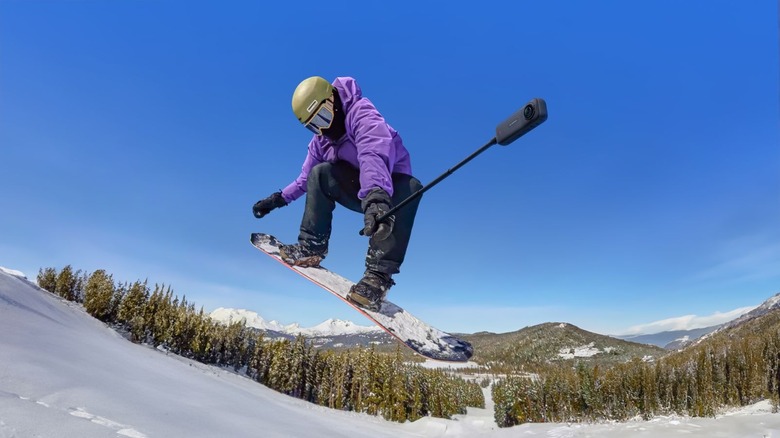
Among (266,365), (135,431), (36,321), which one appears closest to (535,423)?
(266,365)

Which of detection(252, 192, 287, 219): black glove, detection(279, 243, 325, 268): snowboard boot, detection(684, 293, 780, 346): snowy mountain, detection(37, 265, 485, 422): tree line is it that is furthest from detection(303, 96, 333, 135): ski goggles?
detection(684, 293, 780, 346): snowy mountain

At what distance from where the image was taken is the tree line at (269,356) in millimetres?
8203

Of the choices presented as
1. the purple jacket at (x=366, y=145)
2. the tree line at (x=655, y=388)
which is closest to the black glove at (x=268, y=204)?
the purple jacket at (x=366, y=145)

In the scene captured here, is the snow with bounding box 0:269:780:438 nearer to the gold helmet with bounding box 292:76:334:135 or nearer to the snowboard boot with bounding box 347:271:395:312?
the snowboard boot with bounding box 347:271:395:312

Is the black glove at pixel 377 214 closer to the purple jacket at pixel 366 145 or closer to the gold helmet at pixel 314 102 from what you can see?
the purple jacket at pixel 366 145

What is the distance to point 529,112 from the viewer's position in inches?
85.2

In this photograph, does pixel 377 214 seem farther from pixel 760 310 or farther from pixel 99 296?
pixel 760 310

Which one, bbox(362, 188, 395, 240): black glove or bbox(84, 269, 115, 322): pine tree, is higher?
bbox(362, 188, 395, 240): black glove

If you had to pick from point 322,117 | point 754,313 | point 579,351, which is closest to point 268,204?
point 322,117

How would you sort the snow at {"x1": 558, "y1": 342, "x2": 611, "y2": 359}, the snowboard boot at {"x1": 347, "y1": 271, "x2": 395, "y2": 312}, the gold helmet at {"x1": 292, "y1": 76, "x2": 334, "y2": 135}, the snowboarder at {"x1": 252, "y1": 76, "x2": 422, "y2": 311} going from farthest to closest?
the snow at {"x1": 558, "y1": 342, "x2": 611, "y2": 359}
the snowboard boot at {"x1": 347, "y1": 271, "x2": 395, "y2": 312}
the gold helmet at {"x1": 292, "y1": 76, "x2": 334, "y2": 135}
the snowboarder at {"x1": 252, "y1": 76, "x2": 422, "y2": 311}

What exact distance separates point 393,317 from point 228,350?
291 inches

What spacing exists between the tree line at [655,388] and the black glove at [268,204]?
8.26 meters

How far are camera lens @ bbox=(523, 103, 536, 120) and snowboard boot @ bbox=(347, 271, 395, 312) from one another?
5.59ft

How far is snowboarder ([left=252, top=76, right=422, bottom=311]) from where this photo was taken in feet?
9.15
